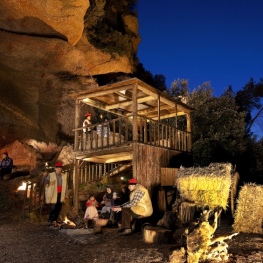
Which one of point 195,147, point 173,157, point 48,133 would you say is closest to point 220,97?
point 195,147

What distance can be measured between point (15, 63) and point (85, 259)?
2107 cm

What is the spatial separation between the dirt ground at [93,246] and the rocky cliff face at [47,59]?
12.0 meters

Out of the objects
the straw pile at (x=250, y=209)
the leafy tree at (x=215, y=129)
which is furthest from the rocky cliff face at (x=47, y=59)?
the straw pile at (x=250, y=209)

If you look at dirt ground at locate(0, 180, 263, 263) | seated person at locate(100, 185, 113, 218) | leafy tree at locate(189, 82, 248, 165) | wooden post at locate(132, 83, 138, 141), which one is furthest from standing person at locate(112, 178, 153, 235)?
leafy tree at locate(189, 82, 248, 165)

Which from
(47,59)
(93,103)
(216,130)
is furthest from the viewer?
(47,59)

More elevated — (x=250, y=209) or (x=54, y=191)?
(x=54, y=191)

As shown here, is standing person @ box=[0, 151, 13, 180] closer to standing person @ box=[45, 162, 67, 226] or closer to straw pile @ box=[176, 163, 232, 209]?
standing person @ box=[45, 162, 67, 226]

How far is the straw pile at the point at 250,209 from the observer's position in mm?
9328

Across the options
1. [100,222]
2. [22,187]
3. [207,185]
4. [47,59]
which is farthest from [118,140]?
[47,59]

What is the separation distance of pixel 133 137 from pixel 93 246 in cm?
540

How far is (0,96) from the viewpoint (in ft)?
72.9

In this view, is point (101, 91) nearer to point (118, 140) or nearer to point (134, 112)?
point (134, 112)

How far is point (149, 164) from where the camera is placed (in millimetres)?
13766

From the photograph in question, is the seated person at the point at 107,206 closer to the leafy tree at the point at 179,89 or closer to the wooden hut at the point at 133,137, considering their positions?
the wooden hut at the point at 133,137
